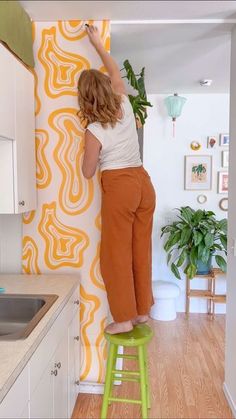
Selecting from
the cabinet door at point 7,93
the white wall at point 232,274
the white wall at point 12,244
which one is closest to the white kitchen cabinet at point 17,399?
the cabinet door at point 7,93

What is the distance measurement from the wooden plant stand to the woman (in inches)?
76.8

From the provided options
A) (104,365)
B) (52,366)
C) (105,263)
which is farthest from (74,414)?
(105,263)

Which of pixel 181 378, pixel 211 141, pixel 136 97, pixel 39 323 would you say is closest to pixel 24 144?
pixel 136 97

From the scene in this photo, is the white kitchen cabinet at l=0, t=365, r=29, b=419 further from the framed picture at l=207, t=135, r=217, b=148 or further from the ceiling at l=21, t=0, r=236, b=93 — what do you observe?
the framed picture at l=207, t=135, r=217, b=148

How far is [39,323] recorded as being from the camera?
1.37 meters

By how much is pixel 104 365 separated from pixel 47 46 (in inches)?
78.3

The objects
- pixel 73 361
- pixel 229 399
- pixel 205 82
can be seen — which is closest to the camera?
pixel 73 361

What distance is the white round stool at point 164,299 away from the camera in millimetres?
3502

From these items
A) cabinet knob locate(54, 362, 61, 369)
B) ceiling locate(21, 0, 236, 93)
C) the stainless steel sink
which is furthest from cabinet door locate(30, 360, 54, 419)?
ceiling locate(21, 0, 236, 93)

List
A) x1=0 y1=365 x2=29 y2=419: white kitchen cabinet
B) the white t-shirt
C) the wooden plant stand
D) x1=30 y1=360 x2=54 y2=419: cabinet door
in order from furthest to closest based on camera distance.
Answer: the wooden plant stand < the white t-shirt < x1=30 y1=360 x2=54 y2=419: cabinet door < x1=0 y1=365 x2=29 y2=419: white kitchen cabinet

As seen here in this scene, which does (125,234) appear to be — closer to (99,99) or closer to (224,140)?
(99,99)

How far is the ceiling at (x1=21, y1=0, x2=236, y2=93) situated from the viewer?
1863mm

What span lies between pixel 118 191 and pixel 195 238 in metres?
1.81

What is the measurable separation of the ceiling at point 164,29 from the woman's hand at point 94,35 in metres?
0.07
